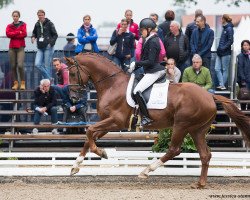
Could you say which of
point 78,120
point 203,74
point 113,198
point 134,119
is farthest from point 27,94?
point 113,198

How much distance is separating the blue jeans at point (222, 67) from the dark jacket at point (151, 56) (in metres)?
4.66

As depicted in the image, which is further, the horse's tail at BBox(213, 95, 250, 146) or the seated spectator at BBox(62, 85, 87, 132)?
the seated spectator at BBox(62, 85, 87, 132)

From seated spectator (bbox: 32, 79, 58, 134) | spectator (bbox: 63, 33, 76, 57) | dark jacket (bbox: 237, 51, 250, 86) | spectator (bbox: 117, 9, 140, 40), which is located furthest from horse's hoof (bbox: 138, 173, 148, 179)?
spectator (bbox: 63, 33, 76, 57)

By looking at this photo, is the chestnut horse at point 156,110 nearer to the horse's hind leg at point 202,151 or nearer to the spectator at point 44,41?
the horse's hind leg at point 202,151

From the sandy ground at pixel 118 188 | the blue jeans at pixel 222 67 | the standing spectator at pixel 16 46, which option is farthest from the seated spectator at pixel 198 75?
the standing spectator at pixel 16 46

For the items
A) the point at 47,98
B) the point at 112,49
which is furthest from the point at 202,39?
the point at 47,98

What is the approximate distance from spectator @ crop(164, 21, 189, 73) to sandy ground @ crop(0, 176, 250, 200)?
370 centimetres

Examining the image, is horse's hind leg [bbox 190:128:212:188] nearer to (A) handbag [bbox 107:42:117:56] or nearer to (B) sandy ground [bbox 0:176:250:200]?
A: (B) sandy ground [bbox 0:176:250:200]

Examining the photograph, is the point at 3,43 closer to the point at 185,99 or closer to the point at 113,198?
the point at 185,99

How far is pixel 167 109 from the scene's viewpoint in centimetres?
1353

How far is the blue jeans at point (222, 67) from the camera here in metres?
17.9

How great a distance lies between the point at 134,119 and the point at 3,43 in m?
6.97

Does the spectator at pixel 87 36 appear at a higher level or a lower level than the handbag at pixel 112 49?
higher

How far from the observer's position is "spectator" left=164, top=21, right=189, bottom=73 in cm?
1714
